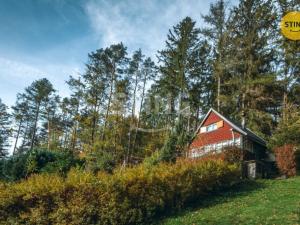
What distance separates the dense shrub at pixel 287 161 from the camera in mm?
25094

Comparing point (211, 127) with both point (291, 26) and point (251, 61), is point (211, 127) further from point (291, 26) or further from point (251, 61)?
point (291, 26)

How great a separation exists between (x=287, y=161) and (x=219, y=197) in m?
8.20

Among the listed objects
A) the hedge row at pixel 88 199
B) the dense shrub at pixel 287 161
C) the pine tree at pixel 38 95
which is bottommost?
the hedge row at pixel 88 199

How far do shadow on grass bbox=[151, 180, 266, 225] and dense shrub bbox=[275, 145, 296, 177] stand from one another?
3.43 m

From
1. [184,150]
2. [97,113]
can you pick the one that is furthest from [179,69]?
[184,150]

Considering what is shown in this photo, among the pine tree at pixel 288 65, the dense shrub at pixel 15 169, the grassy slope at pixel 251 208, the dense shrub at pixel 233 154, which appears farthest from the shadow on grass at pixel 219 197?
the dense shrub at pixel 15 169

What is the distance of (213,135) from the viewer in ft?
111

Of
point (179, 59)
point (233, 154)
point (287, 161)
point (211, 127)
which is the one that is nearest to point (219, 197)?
point (233, 154)

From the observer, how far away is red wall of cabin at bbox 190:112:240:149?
32.6 m

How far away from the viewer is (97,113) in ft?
121

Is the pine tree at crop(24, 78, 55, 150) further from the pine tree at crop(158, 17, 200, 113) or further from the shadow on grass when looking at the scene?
the shadow on grass

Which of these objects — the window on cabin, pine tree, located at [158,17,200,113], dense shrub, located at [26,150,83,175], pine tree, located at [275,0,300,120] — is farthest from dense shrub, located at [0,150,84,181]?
pine tree, located at [275,0,300,120]

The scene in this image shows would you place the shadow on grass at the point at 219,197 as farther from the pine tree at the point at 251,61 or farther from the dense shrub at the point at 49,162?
the pine tree at the point at 251,61

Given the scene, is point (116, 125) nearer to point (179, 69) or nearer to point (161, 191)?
point (179, 69)
